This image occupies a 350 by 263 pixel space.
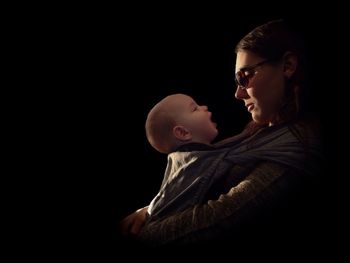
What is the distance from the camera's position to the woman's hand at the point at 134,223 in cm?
200

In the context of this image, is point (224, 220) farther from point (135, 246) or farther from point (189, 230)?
point (135, 246)

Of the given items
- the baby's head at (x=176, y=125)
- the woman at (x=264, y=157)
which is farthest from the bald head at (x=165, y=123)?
the woman at (x=264, y=157)

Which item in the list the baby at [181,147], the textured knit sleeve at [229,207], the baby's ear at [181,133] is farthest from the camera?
the baby's ear at [181,133]

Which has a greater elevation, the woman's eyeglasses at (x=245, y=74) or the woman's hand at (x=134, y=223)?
the woman's eyeglasses at (x=245, y=74)

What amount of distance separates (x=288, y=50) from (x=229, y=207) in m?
0.75

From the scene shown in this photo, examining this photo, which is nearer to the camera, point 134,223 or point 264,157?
point 264,157

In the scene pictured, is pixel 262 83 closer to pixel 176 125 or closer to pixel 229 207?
pixel 176 125

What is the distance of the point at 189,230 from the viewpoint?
177cm

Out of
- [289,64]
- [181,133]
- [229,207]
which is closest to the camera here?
[229,207]

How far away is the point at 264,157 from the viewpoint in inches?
72.1

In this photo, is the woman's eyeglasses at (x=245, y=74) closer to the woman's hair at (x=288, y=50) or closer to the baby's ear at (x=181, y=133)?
the woman's hair at (x=288, y=50)

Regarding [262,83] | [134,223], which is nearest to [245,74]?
[262,83]

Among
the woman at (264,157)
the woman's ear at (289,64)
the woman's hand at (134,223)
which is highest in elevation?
the woman's ear at (289,64)

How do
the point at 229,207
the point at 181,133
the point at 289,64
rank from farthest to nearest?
the point at 181,133 → the point at 289,64 → the point at 229,207
